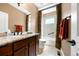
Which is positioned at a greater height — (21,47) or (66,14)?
(66,14)

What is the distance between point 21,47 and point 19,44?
0.08 m

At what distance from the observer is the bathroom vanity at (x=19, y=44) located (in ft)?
3.83

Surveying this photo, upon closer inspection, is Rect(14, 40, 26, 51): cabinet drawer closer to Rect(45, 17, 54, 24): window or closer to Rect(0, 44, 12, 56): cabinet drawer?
Rect(0, 44, 12, 56): cabinet drawer

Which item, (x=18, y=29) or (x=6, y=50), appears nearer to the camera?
(x=6, y=50)

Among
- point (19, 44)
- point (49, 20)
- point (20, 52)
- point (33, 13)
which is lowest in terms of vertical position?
point (20, 52)

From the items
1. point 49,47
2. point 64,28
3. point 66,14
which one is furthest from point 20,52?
point 66,14

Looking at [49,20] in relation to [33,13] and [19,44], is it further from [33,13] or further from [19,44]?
[19,44]

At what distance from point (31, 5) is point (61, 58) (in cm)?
79

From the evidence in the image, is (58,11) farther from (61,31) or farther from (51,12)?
(61,31)

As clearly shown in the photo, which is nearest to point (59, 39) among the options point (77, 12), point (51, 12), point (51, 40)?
point (51, 40)

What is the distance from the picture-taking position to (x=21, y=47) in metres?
1.52

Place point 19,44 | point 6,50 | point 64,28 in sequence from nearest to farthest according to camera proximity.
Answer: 1. point 6,50
2. point 19,44
3. point 64,28

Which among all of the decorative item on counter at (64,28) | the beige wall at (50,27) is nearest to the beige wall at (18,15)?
the beige wall at (50,27)

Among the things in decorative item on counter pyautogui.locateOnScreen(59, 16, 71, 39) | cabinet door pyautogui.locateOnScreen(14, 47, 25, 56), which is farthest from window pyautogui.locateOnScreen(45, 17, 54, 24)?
cabinet door pyautogui.locateOnScreen(14, 47, 25, 56)
